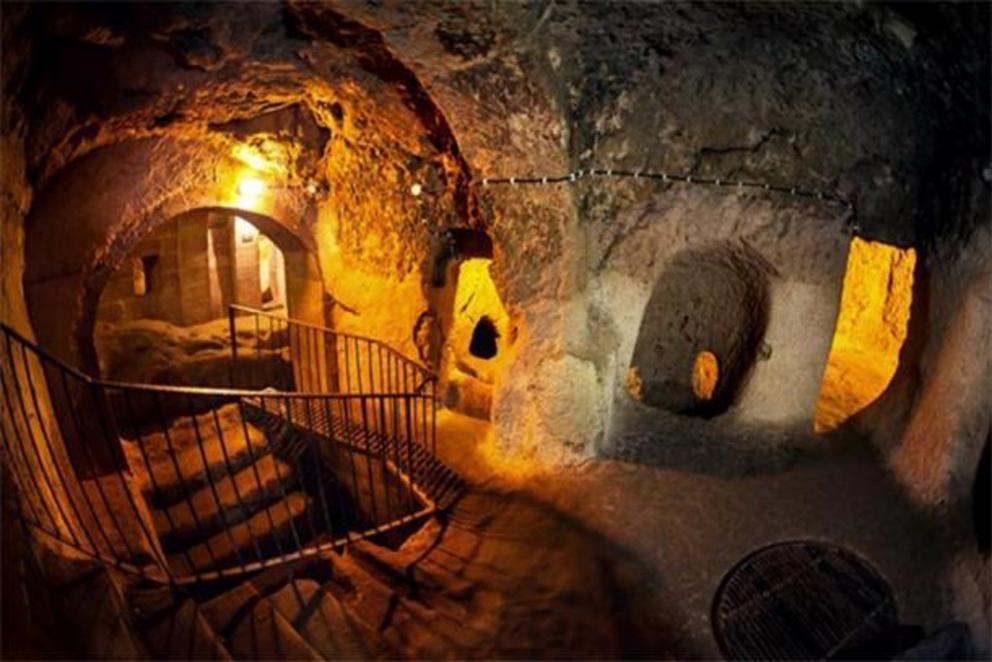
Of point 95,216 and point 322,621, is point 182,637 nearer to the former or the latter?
point 322,621

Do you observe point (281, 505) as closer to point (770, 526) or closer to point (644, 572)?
point (644, 572)

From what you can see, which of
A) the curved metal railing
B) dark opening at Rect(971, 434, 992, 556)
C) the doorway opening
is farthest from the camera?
the doorway opening

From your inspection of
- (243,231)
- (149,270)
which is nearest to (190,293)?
(149,270)

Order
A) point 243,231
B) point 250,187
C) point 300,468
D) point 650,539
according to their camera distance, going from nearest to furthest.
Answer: point 650,539, point 300,468, point 250,187, point 243,231

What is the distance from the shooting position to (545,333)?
22.0 feet

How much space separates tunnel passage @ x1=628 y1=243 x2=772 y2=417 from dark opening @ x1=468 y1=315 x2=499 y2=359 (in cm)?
213

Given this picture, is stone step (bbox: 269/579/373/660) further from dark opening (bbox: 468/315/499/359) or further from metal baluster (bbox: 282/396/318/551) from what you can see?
dark opening (bbox: 468/315/499/359)

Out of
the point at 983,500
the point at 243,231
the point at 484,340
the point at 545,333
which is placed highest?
the point at 243,231

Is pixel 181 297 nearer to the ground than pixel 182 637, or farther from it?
farther from it

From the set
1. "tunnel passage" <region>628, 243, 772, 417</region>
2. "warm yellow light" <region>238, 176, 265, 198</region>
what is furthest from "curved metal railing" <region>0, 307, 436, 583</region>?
"tunnel passage" <region>628, 243, 772, 417</region>

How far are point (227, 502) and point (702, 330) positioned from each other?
5674 millimetres

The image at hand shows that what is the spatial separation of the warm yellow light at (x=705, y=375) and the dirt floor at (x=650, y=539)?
144cm

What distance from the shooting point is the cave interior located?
15.1 ft

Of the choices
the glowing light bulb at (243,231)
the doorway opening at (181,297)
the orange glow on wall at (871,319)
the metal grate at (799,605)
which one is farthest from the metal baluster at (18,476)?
the glowing light bulb at (243,231)
